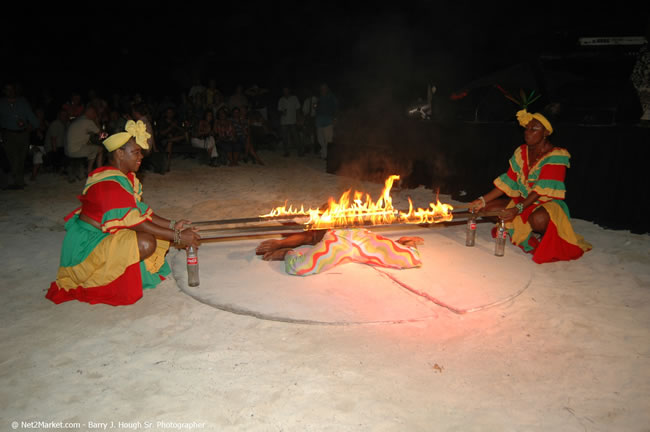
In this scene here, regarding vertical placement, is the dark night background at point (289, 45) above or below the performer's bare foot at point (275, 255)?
above

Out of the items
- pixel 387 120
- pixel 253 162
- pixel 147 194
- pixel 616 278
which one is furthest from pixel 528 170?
pixel 253 162

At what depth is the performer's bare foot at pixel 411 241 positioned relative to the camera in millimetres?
5371

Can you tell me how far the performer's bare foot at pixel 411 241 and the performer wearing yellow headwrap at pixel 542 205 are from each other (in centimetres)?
73

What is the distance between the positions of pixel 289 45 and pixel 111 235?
16.7 metres

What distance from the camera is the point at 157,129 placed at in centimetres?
1263

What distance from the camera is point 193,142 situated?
13.0m

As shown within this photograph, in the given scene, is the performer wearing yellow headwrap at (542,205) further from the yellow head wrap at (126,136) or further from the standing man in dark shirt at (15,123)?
the standing man in dark shirt at (15,123)

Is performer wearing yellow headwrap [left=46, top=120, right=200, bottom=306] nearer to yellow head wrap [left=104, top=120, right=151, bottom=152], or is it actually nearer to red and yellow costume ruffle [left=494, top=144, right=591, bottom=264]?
yellow head wrap [left=104, top=120, right=151, bottom=152]

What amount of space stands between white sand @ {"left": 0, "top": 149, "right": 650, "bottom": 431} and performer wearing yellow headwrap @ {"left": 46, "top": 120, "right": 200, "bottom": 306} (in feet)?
0.57

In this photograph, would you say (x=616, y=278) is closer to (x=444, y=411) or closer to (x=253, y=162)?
(x=444, y=411)

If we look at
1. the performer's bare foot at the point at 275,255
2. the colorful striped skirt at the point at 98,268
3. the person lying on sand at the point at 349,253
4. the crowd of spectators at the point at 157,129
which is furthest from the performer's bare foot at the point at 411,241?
the crowd of spectators at the point at 157,129

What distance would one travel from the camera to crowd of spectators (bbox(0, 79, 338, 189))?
364 inches

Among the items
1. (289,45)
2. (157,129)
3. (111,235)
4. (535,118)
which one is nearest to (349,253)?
(111,235)

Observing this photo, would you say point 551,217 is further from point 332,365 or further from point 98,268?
point 98,268
